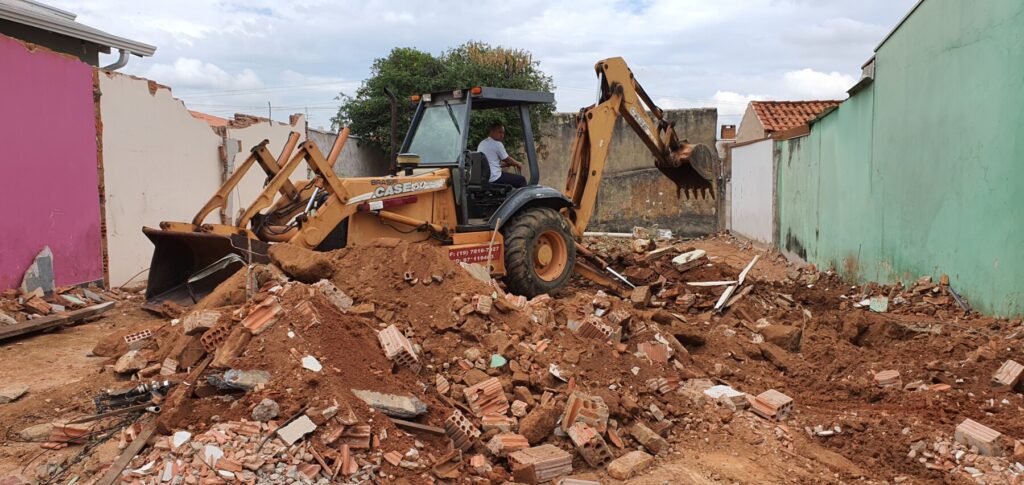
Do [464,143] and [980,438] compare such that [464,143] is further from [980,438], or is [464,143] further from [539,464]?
[980,438]

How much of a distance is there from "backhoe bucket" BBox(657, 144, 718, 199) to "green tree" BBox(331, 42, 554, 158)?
10.2 metres

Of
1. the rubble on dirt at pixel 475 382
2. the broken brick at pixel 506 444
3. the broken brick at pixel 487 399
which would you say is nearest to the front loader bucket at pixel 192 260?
the rubble on dirt at pixel 475 382

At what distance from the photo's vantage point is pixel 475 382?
5.07 meters

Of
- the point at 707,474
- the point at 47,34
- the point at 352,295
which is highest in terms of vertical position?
the point at 47,34

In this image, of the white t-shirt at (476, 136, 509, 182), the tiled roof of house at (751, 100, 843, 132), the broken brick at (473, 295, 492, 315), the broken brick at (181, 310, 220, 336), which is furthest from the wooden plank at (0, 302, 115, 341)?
the tiled roof of house at (751, 100, 843, 132)

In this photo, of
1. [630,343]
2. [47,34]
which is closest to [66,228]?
[47,34]

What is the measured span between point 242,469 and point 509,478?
1.43 metres

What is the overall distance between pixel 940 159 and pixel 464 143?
16.7ft

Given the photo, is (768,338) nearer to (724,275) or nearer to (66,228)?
(724,275)

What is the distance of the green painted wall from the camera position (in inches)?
271

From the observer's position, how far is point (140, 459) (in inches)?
154

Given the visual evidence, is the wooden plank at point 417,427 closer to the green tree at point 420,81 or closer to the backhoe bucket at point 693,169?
the backhoe bucket at point 693,169

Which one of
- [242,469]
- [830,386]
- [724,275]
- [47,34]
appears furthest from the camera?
[47,34]

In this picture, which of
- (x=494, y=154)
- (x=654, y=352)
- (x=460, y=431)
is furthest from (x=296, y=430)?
(x=494, y=154)
